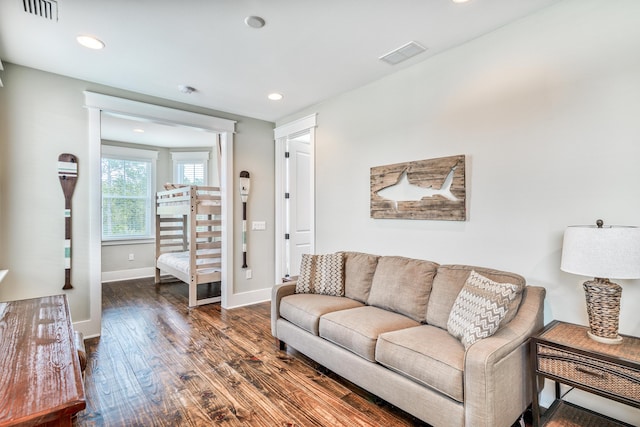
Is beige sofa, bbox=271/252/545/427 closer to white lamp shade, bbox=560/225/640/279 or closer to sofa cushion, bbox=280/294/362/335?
sofa cushion, bbox=280/294/362/335

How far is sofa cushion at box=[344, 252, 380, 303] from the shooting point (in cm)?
294

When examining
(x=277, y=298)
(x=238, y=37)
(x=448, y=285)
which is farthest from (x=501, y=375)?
(x=238, y=37)

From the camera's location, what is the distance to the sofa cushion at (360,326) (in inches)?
84.8

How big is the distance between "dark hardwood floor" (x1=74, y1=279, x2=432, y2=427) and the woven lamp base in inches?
45.2

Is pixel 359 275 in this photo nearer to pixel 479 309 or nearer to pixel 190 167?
pixel 479 309

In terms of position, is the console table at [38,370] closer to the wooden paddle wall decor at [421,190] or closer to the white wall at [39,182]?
the white wall at [39,182]

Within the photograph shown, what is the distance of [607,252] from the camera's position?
160cm

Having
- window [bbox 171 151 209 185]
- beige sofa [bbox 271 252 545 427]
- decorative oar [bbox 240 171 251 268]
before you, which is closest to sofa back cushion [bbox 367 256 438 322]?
beige sofa [bbox 271 252 545 427]

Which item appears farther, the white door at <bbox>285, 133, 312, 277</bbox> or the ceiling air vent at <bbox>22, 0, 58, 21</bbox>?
the white door at <bbox>285, 133, 312, 277</bbox>

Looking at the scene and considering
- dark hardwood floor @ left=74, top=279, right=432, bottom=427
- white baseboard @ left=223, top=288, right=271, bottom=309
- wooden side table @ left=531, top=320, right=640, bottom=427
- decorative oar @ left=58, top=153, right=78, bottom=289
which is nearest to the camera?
wooden side table @ left=531, top=320, right=640, bottom=427

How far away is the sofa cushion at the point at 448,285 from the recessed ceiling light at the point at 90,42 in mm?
3203

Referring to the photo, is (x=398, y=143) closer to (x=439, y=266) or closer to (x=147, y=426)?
(x=439, y=266)

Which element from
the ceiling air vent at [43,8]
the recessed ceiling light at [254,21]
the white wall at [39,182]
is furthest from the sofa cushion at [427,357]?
the white wall at [39,182]

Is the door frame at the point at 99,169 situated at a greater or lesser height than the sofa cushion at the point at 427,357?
greater
